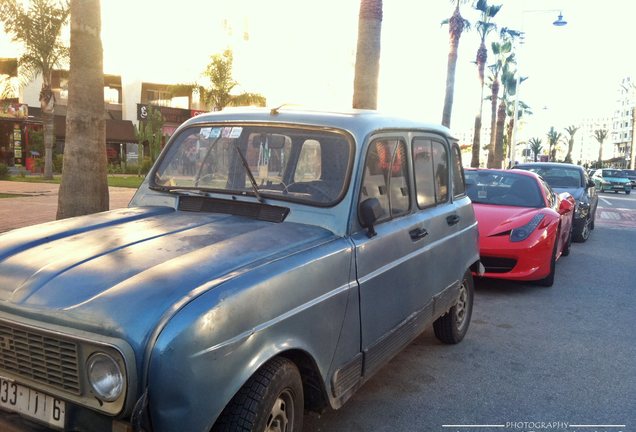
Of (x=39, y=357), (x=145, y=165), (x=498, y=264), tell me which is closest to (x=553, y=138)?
(x=145, y=165)

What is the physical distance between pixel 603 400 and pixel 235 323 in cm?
304

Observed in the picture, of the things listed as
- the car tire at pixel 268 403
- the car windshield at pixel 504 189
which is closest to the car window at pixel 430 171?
the car tire at pixel 268 403

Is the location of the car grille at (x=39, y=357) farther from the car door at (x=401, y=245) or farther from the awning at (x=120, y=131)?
the awning at (x=120, y=131)

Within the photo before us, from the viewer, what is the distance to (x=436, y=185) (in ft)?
14.4

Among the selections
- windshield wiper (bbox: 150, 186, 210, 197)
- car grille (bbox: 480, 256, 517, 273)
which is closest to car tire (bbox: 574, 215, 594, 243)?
car grille (bbox: 480, 256, 517, 273)

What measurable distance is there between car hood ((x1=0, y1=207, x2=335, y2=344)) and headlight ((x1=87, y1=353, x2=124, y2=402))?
11 centimetres

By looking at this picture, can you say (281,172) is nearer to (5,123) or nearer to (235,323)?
(235,323)

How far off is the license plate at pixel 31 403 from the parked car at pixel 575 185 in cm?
1056

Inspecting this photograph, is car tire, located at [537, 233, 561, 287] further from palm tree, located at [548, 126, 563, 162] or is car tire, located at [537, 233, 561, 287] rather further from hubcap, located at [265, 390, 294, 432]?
palm tree, located at [548, 126, 563, 162]

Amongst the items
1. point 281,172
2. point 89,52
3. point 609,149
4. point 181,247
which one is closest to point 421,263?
point 281,172

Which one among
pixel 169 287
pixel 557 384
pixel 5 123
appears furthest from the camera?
pixel 5 123

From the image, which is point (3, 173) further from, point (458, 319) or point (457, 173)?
point (458, 319)

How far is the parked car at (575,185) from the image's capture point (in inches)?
439

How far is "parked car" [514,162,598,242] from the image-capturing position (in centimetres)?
1116
